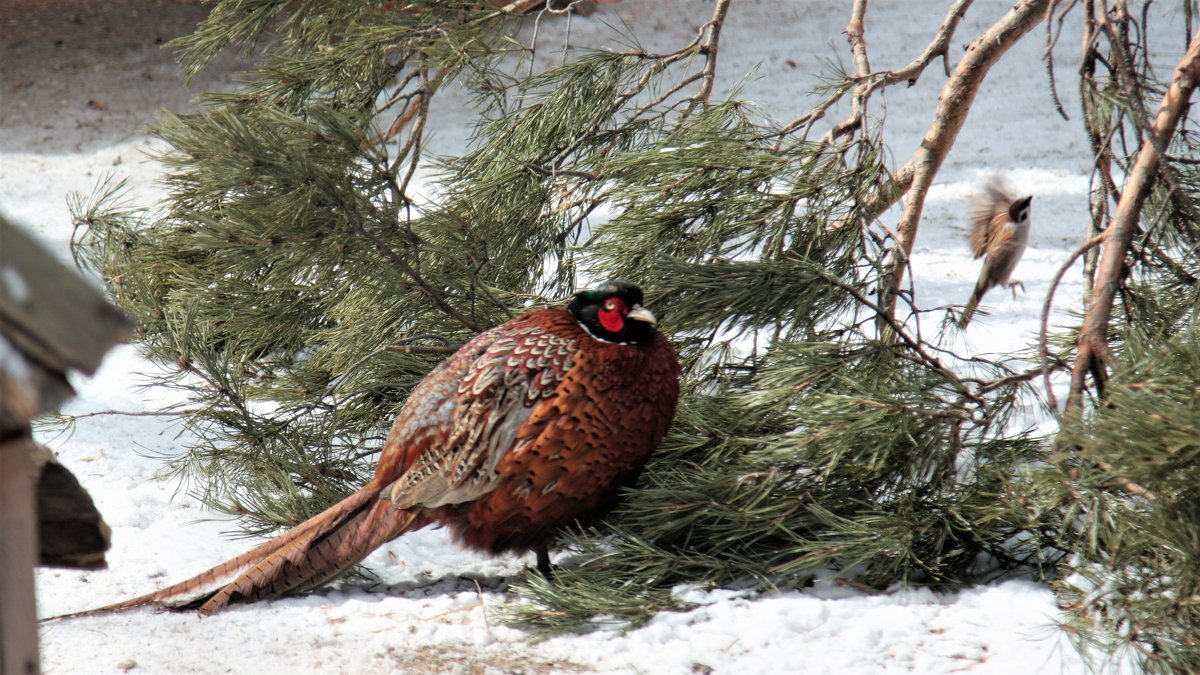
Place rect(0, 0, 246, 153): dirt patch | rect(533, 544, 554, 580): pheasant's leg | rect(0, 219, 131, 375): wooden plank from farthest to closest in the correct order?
rect(0, 0, 246, 153): dirt patch
rect(533, 544, 554, 580): pheasant's leg
rect(0, 219, 131, 375): wooden plank

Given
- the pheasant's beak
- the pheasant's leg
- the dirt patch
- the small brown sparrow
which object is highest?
the dirt patch

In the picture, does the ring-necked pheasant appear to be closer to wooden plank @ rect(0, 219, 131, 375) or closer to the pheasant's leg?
the pheasant's leg

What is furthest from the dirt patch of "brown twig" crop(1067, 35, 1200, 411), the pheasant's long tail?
"brown twig" crop(1067, 35, 1200, 411)

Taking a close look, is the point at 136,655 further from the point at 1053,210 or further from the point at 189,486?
the point at 1053,210

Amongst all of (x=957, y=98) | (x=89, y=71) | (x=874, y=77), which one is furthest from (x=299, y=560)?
(x=89, y=71)

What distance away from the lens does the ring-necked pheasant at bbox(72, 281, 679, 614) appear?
87.7 inches

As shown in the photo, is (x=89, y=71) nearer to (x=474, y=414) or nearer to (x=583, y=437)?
(x=474, y=414)

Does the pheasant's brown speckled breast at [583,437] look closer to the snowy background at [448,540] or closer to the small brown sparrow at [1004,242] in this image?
the snowy background at [448,540]

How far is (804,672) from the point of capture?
1883 mm

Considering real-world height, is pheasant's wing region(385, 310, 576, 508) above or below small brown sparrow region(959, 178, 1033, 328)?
below

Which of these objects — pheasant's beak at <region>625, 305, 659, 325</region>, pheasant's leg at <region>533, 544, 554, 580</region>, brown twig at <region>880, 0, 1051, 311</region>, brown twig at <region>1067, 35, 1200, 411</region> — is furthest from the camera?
brown twig at <region>880, 0, 1051, 311</region>

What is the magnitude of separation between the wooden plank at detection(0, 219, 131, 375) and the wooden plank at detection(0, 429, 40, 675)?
0.13m

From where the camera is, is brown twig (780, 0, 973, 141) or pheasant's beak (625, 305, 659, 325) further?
brown twig (780, 0, 973, 141)

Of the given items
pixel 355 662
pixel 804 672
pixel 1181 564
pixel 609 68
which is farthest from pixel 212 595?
pixel 1181 564
